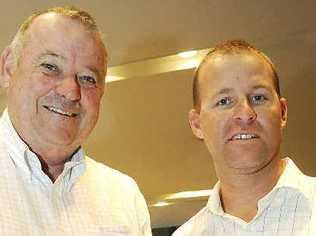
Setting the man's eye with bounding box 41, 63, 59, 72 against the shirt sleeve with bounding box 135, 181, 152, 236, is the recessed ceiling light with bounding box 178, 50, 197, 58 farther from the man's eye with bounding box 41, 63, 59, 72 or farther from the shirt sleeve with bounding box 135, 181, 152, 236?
the man's eye with bounding box 41, 63, 59, 72

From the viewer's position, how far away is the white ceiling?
2.73 metres

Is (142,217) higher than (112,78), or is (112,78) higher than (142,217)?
(112,78)

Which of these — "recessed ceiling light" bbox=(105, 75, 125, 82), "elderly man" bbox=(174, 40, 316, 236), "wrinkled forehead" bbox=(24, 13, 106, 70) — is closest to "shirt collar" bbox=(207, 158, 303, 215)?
"elderly man" bbox=(174, 40, 316, 236)

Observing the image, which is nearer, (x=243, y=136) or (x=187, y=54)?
(x=243, y=136)

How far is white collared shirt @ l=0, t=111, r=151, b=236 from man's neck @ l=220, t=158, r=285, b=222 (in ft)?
0.91

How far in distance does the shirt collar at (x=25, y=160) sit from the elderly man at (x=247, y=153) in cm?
33

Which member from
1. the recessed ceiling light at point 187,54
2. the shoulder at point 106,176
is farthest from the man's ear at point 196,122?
the recessed ceiling light at point 187,54

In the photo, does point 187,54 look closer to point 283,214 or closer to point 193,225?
point 193,225

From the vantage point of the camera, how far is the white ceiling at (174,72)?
2732 mm

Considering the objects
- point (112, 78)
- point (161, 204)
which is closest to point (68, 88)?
point (112, 78)

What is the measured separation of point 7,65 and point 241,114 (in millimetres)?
620

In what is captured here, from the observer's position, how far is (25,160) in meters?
1.45

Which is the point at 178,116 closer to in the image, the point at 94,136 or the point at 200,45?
the point at 94,136

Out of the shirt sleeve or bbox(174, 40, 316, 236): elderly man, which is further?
the shirt sleeve
